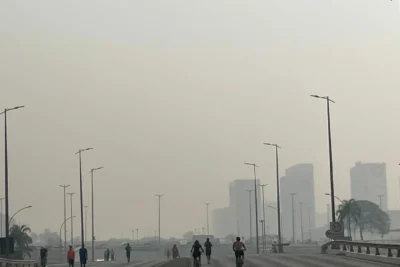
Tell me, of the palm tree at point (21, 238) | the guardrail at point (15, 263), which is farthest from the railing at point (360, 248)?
the palm tree at point (21, 238)

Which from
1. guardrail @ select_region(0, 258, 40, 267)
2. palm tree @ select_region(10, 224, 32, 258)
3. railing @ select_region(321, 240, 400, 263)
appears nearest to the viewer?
railing @ select_region(321, 240, 400, 263)

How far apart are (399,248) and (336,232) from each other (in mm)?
23736

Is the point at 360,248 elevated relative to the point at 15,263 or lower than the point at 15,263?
elevated

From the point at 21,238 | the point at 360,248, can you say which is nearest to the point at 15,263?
the point at 360,248

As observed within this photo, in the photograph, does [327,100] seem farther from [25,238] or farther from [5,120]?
[25,238]

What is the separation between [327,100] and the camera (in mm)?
86125

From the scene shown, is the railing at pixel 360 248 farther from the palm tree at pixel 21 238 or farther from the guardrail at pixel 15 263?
the palm tree at pixel 21 238

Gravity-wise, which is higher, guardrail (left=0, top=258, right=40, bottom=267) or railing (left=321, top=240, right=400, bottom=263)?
railing (left=321, top=240, right=400, bottom=263)

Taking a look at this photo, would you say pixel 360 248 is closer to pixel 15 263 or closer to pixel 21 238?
pixel 15 263

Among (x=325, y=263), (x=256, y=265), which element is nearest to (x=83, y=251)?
(x=256, y=265)

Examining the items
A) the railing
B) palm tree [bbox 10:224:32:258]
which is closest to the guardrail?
the railing

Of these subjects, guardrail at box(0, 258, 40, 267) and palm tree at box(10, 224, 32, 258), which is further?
palm tree at box(10, 224, 32, 258)

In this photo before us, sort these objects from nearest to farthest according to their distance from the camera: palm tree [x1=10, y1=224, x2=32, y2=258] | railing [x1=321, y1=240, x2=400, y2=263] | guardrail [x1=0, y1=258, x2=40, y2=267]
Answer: railing [x1=321, y1=240, x2=400, y2=263] < guardrail [x1=0, y1=258, x2=40, y2=267] < palm tree [x1=10, y1=224, x2=32, y2=258]

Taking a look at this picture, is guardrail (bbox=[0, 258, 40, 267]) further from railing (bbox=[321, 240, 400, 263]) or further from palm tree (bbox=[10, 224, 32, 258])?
palm tree (bbox=[10, 224, 32, 258])
